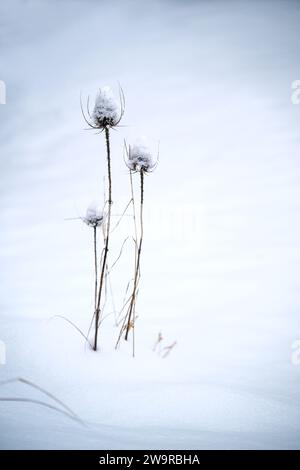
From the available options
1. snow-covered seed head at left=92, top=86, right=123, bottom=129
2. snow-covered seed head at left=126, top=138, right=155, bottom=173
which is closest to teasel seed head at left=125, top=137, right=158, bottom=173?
snow-covered seed head at left=126, top=138, right=155, bottom=173

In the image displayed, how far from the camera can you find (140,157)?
4.81ft

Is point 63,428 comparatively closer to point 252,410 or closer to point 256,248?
point 252,410

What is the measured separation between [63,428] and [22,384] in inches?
12.4

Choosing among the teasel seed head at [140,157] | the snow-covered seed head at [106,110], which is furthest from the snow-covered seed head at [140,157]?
the snow-covered seed head at [106,110]

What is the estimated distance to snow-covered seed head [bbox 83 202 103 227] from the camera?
1408 millimetres

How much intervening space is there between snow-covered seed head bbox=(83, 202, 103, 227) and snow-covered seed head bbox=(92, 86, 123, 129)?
361mm

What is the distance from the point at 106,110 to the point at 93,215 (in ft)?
1.55

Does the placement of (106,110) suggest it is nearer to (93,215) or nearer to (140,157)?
(140,157)

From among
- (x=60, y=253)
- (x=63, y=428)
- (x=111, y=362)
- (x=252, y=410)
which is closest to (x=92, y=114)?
(x=111, y=362)

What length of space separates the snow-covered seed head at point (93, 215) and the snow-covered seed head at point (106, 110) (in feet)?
1.18

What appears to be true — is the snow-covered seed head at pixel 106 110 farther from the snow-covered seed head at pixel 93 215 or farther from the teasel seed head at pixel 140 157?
the snow-covered seed head at pixel 93 215

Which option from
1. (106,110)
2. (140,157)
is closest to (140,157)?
(140,157)

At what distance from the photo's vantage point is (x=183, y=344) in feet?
5.28

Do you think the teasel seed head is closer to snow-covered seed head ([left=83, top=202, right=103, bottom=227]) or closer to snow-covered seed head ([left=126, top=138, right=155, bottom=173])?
snow-covered seed head ([left=126, top=138, right=155, bottom=173])
